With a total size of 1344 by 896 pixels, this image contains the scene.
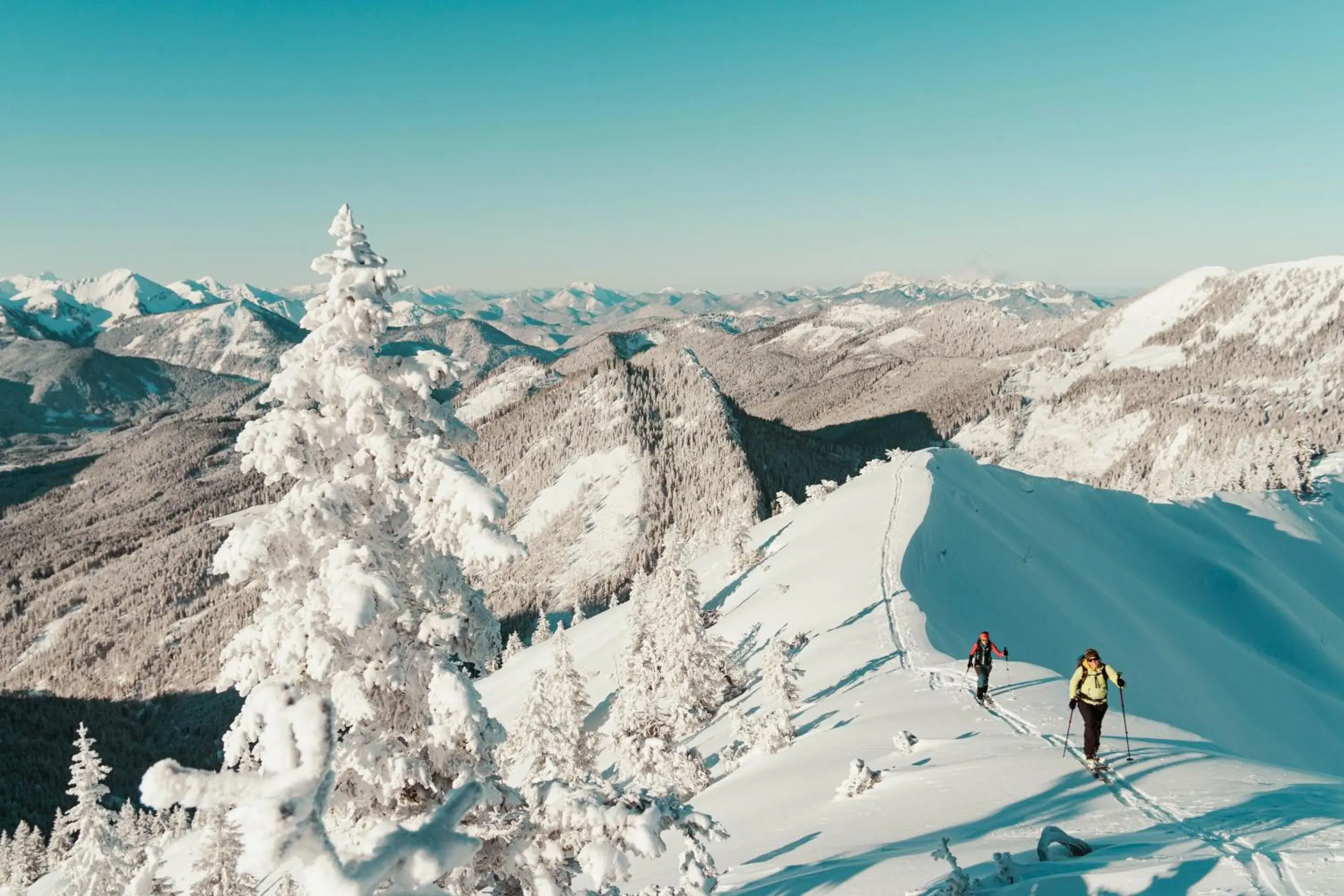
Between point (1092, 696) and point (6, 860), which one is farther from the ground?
point (1092, 696)

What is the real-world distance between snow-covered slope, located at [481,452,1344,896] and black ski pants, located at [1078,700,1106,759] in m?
0.66

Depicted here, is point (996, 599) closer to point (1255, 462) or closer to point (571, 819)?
point (571, 819)

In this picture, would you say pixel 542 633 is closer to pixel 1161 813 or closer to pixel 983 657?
pixel 983 657

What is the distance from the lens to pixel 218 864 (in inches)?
1082

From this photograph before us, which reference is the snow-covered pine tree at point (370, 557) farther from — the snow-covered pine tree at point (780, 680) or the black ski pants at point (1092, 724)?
the snow-covered pine tree at point (780, 680)

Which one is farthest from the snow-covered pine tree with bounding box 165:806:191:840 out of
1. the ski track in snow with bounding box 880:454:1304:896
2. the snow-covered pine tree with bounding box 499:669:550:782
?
the ski track in snow with bounding box 880:454:1304:896

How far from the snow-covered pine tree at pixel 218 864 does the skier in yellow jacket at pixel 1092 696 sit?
28.5 m

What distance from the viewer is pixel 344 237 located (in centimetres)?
962

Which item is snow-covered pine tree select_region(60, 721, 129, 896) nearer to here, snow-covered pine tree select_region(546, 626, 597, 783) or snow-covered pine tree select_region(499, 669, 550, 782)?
snow-covered pine tree select_region(499, 669, 550, 782)

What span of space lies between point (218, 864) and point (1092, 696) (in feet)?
104

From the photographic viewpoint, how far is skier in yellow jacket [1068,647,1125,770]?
48.5 feet

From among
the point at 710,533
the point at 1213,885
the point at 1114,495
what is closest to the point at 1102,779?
the point at 1213,885

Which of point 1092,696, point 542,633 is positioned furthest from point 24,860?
point 1092,696

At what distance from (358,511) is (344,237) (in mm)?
3791
